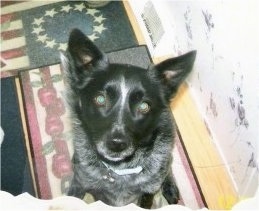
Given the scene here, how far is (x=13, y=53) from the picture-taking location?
120 inches

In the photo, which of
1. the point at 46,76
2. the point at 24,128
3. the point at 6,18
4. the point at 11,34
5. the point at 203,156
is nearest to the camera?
the point at 203,156

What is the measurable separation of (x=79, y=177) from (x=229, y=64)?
999 mm

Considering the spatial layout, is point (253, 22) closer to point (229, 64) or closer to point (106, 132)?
point (229, 64)

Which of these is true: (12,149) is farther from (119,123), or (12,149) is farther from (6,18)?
(6,18)

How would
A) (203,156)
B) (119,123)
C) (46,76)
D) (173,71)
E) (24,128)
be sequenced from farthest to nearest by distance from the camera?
Result: (46,76), (24,128), (203,156), (173,71), (119,123)

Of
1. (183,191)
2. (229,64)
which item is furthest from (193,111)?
(229,64)

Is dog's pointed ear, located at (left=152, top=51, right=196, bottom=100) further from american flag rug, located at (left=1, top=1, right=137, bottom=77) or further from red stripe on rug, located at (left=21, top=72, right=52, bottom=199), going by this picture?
american flag rug, located at (left=1, top=1, right=137, bottom=77)

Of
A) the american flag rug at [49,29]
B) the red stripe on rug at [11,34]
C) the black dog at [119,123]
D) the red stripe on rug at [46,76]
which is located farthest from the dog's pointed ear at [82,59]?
the red stripe on rug at [11,34]

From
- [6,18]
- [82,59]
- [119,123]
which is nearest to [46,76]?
[6,18]

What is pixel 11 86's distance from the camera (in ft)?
9.21

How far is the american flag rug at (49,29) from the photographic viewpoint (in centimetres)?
303

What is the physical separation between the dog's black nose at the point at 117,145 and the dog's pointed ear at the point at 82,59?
360 mm

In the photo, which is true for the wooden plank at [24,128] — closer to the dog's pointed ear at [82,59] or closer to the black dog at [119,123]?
the black dog at [119,123]

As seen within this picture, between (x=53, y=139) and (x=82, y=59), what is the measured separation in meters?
0.79
